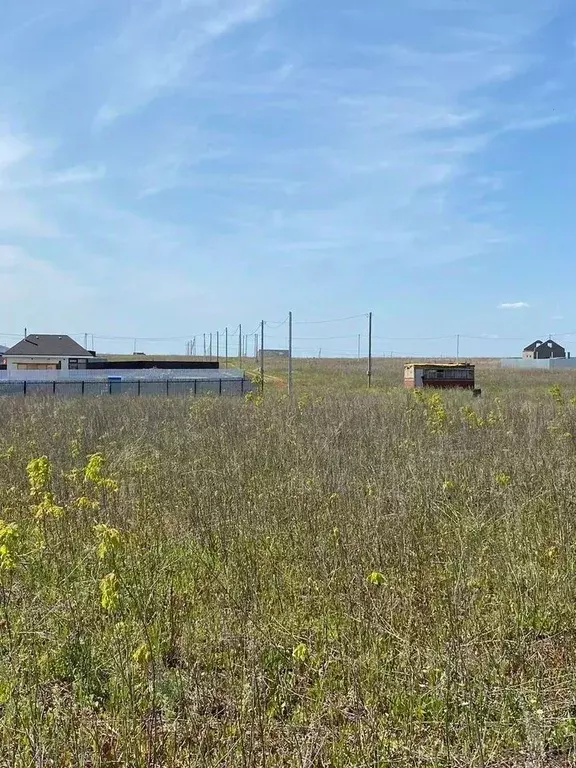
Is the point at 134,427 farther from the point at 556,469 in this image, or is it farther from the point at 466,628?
the point at 466,628

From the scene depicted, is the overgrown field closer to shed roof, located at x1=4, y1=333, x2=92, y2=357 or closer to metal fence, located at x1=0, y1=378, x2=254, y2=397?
metal fence, located at x1=0, y1=378, x2=254, y2=397

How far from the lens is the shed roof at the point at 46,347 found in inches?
1750

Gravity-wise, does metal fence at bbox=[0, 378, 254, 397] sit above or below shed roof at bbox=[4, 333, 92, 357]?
below

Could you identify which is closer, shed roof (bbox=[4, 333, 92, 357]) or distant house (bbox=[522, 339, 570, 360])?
shed roof (bbox=[4, 333, 92, 357])

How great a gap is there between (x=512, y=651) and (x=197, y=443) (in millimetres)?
5754

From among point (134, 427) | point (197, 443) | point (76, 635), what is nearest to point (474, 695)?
point (76, 635)

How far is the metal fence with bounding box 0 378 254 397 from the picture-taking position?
2031cm

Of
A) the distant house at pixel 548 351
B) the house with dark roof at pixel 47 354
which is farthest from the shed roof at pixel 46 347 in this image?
the distant house at pixel 548 351

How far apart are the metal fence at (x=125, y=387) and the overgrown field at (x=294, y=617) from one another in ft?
48.5

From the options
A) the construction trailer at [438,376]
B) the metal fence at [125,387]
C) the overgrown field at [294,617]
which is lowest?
the overgrown field at [294,617]

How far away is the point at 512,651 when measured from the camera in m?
2.74

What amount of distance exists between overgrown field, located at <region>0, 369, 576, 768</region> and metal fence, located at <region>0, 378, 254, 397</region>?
14.8m

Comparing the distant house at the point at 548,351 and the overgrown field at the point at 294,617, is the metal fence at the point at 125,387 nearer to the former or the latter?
the overgrown field at the point at 294,617

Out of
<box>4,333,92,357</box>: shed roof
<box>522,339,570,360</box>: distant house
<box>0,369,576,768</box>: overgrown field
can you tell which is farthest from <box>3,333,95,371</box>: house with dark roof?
<box>522,339,570,360</box>: distant house
